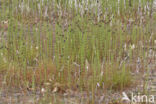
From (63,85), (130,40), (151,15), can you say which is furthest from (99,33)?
(151,15)

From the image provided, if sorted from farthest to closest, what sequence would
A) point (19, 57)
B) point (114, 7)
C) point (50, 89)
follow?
point (114, 7), point (19, 57), point (50, 89)

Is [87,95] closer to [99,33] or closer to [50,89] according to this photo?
[50,89]

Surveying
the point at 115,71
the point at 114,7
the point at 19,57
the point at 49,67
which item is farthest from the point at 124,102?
the point at 114,7

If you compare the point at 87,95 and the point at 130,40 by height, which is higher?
the point at 130,40

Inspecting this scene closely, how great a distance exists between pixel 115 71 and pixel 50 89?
74cm

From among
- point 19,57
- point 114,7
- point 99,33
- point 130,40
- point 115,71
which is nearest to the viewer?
point 115,71

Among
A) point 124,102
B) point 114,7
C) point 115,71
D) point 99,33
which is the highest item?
point 114,7

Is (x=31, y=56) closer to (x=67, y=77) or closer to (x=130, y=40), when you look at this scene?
(x=67, y=77)

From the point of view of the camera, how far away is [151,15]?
598cm

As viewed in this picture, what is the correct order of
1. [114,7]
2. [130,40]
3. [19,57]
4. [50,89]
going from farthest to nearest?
[114,7] < [130,40] < [19,57] < [50,89]

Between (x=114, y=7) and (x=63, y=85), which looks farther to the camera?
(x=114, y=7)

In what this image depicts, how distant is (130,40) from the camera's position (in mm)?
4707

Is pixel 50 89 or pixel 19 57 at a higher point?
pixel 19 57

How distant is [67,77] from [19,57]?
0.81m
